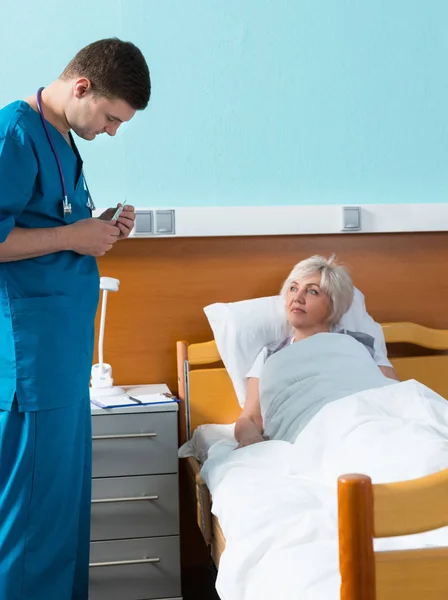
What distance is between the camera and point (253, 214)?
2701 mm

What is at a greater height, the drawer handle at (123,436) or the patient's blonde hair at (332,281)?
the patient's blonde hair at (332,281)

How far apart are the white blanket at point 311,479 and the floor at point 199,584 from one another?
2.27 ft

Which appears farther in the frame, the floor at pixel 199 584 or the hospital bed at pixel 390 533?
the floor at pixel 199 584

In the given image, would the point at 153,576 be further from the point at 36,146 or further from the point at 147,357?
the point at 36,146

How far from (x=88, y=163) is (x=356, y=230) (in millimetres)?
1030

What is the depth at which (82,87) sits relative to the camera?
5.44 feet

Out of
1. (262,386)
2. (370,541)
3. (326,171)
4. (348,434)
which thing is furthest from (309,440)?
(326,171)

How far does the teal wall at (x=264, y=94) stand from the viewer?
2641 millimetres

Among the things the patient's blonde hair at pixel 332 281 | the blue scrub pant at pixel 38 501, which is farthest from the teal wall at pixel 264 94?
the blue scrub pant at pixel 38 501

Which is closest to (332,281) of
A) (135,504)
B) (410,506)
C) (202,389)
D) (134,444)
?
(202,389)

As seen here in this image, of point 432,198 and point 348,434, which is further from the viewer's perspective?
point 432,198

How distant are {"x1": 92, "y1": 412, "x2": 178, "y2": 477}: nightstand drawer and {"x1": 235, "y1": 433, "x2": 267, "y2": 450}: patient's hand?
26 centimetres

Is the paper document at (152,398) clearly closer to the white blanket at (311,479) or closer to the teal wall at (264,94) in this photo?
the white blanket at (311,479)

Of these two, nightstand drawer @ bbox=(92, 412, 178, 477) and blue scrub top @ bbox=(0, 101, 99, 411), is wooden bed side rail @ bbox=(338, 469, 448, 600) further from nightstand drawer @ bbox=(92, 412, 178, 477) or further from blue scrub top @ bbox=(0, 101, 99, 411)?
nightstand drawer @ bbox=(92, 412, 178, 477)
